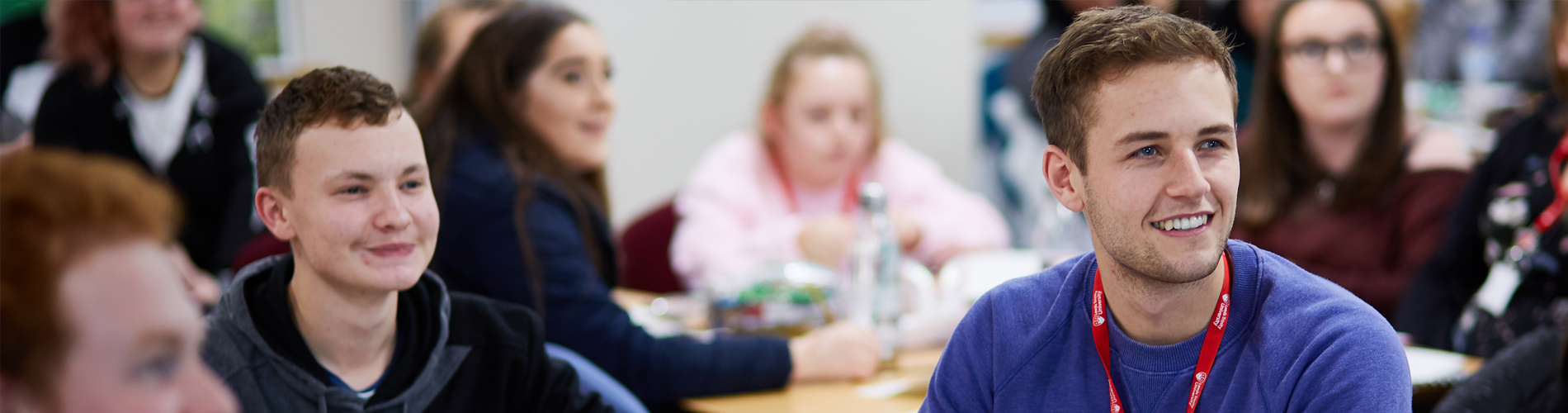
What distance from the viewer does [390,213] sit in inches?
48.6

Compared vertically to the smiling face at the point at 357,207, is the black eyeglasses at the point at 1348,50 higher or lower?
higher

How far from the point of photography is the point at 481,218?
192 centimetres

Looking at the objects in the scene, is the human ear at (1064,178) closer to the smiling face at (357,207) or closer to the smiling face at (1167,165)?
the smiling face at (1167,165)

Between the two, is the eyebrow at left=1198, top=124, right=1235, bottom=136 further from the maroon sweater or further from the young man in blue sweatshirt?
the maroon sweater

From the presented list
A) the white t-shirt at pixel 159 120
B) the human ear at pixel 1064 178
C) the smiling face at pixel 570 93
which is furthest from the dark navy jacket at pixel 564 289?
the white t-shirt at pixel 159 120

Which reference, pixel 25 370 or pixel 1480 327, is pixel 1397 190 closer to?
pixel 1480 327

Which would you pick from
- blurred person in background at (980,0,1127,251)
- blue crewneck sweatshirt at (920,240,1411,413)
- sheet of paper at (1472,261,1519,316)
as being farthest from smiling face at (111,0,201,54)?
sheet of paper at (1472,261,1519,316)

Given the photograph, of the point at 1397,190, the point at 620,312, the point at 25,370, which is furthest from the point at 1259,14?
the point at 25,370

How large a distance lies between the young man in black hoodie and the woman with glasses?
6.27ft

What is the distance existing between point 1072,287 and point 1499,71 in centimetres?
532

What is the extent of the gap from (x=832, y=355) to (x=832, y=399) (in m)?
0.09

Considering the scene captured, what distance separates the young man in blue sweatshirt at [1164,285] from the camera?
1055 millimetres

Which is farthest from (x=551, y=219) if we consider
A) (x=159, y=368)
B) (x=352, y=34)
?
(x=352, y=34)

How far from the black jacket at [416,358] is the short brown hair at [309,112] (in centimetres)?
14
